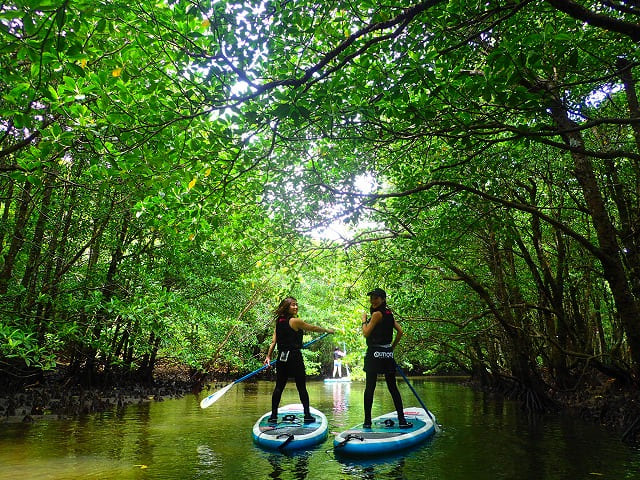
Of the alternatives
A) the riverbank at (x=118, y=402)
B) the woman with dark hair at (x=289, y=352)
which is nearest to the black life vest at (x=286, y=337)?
the woman with dark hair at (x=289, y=352)

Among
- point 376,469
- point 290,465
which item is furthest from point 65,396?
point 376,469

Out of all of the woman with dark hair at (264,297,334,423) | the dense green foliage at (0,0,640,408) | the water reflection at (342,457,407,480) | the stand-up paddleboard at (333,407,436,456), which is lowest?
the water reflection at (342,457,407,480)

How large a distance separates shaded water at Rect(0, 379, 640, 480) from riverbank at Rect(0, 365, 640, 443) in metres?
0.48

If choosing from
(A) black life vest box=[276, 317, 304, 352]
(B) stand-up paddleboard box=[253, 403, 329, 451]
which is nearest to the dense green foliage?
(A) black life vest box=[276, 317, 304, 352]

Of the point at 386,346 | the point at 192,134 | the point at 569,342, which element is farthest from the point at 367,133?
the point at 569,342

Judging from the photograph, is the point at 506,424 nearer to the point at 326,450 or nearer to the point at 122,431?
the point at 326,450

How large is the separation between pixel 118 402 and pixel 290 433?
7.69 meters

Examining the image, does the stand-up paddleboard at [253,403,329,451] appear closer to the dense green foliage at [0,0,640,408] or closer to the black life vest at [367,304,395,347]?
the black life vest at [367,304,395,347]

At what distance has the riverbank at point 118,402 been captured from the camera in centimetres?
920

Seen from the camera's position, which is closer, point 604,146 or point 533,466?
point 533,466

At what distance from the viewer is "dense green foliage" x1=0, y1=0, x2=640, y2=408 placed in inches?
179

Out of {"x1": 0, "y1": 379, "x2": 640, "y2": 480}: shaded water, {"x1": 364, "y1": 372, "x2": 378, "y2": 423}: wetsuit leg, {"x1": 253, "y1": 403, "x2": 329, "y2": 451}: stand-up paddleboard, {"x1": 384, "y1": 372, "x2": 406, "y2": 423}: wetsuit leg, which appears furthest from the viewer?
{"x1": 384, "y1": 372, "x2": 406, "y2": 423}: wetsuit leg

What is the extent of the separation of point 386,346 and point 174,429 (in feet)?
14.8

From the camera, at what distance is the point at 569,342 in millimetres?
13344
